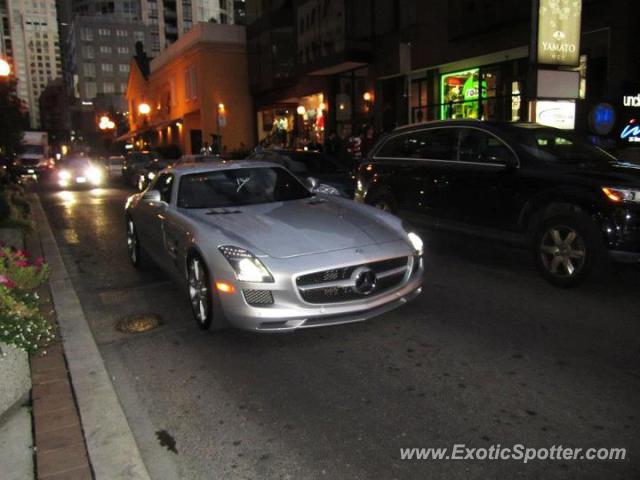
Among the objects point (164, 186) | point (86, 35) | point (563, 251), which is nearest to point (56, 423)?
point (164, 186)

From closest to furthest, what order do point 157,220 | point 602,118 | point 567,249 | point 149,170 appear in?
point 567,249 → point 157,220 → point 602,118 → point 149,170

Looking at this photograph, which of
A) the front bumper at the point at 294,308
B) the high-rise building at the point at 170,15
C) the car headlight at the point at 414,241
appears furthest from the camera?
the high-rise building at the point at 170,15

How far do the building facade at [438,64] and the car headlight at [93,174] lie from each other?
10.2 meters

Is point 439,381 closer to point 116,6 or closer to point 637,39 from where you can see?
point 637,39

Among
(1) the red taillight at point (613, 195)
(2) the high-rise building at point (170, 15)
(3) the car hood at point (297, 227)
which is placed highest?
(2) the high-rise building at point (170, 15)

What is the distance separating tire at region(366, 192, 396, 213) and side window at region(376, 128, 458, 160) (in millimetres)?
629

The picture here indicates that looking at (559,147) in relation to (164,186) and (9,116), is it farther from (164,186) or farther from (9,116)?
(9,116)

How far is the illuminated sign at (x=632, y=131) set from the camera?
11273mm

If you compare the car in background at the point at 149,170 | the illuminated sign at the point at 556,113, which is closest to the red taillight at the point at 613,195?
the illuminated sign at the point at 556,113

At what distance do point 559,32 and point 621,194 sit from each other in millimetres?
7959

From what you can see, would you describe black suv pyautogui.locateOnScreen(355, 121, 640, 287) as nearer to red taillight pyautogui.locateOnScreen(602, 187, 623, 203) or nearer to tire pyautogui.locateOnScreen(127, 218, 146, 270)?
red taillight pyautogui.locateOnScreen(602, 187, 623, 203)

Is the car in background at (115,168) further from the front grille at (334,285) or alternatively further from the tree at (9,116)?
the front grille at (334,285)

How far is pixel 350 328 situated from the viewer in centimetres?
525

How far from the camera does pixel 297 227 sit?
5172 millimetres
